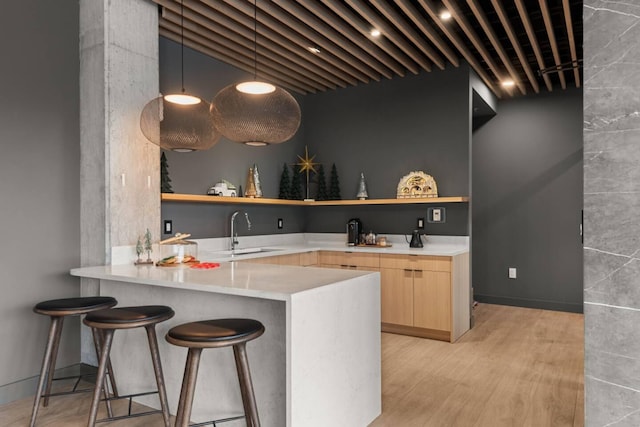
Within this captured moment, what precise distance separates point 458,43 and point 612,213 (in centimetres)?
260

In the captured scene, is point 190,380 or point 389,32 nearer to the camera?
point 190,380

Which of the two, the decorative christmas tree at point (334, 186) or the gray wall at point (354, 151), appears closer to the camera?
the gray wall at point (354, 151)

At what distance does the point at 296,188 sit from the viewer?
510cm

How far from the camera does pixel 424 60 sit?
429 centimetres

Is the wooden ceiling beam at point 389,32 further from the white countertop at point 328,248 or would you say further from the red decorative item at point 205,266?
the red decorative item at point 205,266

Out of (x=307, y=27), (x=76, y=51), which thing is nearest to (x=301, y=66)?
(x=307, y=27)

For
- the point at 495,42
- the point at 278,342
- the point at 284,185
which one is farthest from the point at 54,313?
the point at 495,42

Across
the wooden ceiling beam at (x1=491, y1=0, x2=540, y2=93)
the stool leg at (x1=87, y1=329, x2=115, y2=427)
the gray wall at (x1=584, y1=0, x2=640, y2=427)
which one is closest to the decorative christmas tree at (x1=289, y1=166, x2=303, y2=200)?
the wooden ceiling beam at (x1=491, y1=0, x2=540, y2=93)

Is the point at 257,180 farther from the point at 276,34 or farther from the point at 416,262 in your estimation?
the point at 416,262

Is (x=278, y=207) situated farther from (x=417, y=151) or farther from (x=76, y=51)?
(x=76, y=51)

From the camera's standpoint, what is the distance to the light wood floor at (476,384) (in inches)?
95.2

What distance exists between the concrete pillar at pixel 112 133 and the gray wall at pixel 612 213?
270cm

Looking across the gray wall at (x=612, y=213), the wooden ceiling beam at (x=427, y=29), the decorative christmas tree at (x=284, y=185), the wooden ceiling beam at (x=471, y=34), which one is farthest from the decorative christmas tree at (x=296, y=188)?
the gray wall at (x=612, y=213)

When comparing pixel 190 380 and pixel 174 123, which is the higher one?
pixel 174 123
